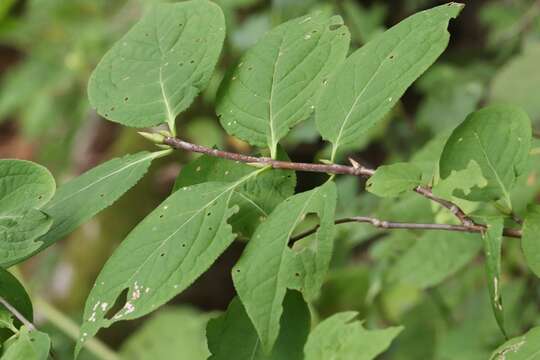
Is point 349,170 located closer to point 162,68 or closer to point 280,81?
point 280,81

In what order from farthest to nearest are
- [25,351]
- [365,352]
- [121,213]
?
1. [121,213]
2. [365,352]
3. [25,351]

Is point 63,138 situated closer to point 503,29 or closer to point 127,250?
point 503,29

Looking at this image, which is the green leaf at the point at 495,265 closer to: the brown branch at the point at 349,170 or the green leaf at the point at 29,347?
the brown branch at the point at 349,170

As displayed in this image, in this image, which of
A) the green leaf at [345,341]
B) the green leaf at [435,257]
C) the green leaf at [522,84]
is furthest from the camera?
the green leaf at [522,84]

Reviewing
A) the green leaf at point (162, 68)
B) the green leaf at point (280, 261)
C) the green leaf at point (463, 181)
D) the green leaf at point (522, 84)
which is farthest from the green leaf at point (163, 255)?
the green leaf at point (522, 84)

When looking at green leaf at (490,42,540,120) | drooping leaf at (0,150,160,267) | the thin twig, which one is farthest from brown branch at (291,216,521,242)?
green leaf at (490,42,540,120)

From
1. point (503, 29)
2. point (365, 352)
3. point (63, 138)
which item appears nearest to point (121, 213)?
point (63, 138)

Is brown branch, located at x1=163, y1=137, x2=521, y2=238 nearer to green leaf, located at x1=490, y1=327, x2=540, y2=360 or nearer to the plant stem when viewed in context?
green leaf, located at x1=490, y1=327, x2=540, y2=360
